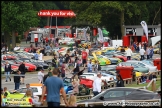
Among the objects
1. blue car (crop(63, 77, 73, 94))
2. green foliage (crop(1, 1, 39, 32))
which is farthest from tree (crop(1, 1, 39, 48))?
blue car (crop(63, 77, 73, 94))

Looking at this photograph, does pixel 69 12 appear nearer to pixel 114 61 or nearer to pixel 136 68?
pixel 114 61

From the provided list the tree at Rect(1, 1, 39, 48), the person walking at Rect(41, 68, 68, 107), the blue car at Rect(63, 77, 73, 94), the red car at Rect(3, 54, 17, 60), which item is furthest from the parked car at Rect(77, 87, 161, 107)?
the tree at Rect(1, 1, 39, 48)

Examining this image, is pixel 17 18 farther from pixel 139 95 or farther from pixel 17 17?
pixel 139 95

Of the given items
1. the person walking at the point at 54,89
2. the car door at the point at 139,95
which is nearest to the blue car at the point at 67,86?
the car door at the point at 139,95

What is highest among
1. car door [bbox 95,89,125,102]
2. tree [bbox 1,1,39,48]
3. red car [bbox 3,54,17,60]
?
tree [bbox 1,1,39,48]

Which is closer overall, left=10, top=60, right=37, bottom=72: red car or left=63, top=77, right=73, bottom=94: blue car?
left=63, top=77, right=73, bottom=94: blue car

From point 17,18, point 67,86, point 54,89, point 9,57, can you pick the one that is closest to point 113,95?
point 54,89

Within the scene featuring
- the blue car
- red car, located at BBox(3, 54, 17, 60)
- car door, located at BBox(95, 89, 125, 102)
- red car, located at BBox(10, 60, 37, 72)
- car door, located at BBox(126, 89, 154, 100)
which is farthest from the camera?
red car, located at BBox(3, 54, 17, 60)

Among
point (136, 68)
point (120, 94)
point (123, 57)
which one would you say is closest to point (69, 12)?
point (123, 57)

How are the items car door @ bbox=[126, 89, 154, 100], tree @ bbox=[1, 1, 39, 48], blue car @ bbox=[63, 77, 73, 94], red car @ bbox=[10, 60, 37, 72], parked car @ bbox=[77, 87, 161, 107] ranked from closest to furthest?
1. car door @ bbox=[126, 89, 154, 100]
2. parked car @ bbox=[77, 87, 161, 107]
3. blue car @ bbox=[63, 77, 73, 94]
4. red car @ bbox=[10, 60, 37, 72]
5. tree @ bbox=[1, 1, 39, 48]

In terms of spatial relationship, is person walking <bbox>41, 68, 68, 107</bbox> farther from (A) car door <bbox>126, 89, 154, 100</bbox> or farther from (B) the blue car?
(B) the blue car

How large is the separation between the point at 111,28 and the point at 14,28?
80.5 feet

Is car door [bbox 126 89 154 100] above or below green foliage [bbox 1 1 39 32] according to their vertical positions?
below

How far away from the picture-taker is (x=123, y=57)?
53.2 m
